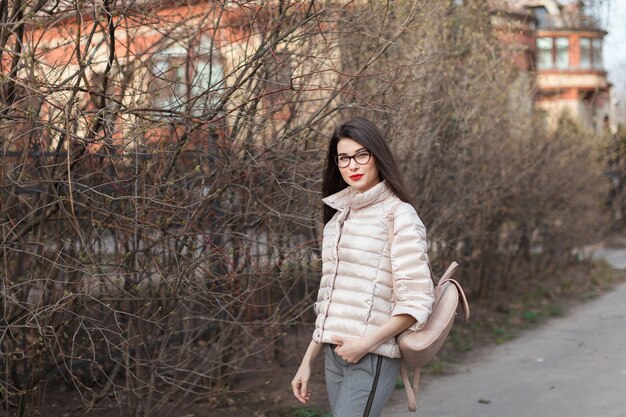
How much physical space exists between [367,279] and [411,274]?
204 mm

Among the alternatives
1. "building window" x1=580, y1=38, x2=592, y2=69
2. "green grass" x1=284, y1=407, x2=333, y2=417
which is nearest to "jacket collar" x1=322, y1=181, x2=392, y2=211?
"green grass" x1=284, y1=407, x2=333, y2=417

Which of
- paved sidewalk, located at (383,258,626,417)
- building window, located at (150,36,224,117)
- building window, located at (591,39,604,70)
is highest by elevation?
building window, located at (591,39,604,70)

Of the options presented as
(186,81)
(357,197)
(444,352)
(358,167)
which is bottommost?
(444,352)

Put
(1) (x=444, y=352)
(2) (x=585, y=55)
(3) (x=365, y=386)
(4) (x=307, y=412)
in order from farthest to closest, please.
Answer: (2) (x=585, y=55), (1) (x=444, y=352), (4) (x=307, y=412), (3) (x=365, y=386)

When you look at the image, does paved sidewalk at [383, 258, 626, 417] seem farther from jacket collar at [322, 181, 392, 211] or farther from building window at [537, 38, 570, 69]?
building window at [537, 38, 570, 69]

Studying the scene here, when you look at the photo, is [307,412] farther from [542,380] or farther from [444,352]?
[444,352]

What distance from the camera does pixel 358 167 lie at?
3625mm

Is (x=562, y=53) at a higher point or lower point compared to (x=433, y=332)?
higher

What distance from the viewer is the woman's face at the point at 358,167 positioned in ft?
11.9

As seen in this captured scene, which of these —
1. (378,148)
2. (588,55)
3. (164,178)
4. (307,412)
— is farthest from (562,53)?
(378,148)

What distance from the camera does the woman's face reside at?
3.62m

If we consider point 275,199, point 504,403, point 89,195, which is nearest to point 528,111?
point 504,403

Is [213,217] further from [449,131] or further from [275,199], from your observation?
[449,131]

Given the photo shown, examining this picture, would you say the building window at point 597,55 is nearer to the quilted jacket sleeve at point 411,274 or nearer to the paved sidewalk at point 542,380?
the paved sidewalk at point 542,380
